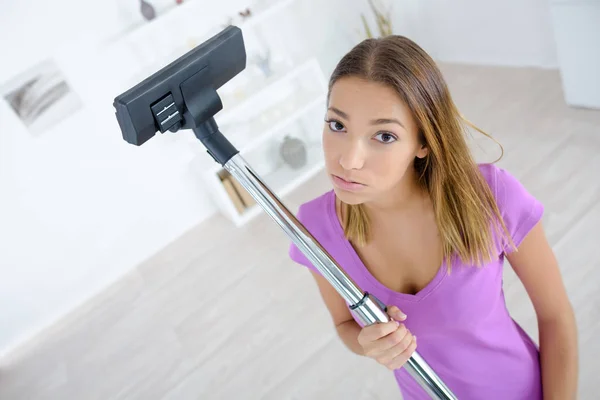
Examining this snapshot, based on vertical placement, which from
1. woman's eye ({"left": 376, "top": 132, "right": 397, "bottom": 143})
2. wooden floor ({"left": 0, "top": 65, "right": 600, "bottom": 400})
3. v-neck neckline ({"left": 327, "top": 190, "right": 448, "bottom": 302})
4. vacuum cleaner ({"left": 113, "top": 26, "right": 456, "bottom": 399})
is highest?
vacuum cleaner ({"left": 113, "top": 26, "right": 456, "bottom": 399})

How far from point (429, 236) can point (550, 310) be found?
26cm

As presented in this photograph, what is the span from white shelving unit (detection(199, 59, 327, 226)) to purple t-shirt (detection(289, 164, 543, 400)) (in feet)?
6.27

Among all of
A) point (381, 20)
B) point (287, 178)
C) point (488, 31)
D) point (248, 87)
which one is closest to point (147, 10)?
point (248, 87)

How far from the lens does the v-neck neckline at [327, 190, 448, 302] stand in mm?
937

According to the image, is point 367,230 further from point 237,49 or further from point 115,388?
point 115,388

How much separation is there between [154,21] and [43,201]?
1.05m

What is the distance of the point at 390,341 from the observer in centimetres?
77

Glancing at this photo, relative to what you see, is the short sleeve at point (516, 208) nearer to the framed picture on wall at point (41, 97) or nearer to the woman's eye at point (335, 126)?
the woman's eye at point (335, 126)

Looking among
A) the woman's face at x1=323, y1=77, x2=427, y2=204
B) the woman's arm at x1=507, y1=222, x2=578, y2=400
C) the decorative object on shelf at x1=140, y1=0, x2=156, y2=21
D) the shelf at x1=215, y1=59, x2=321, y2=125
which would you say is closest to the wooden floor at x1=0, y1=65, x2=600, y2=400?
the shelf at x1=215, y1=59, x2=321, y2=125

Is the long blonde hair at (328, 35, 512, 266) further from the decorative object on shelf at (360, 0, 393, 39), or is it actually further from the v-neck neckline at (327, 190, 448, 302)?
the decorative object on shelf at (360, 0, 393, 39)

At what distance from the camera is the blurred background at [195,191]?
88.8 inches

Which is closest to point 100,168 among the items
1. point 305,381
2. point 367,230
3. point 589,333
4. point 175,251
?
point 175,251

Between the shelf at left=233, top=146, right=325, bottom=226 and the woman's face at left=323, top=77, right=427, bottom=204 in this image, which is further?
the shelf at left=233, top=146, right=325, bottom=226

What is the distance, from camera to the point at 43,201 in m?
2.71
